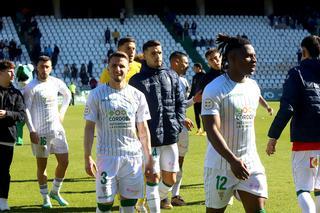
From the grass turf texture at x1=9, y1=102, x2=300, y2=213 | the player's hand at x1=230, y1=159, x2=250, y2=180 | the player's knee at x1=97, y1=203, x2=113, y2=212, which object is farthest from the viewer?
the grass turf texture at x1=9, y1=102, x2=300, y2=213

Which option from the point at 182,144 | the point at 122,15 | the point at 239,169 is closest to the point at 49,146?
the point at 182,144

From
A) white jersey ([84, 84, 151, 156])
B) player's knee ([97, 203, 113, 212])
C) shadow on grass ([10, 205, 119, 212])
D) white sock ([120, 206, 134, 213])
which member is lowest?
shadow on grass ([10, 205, 119, 212])

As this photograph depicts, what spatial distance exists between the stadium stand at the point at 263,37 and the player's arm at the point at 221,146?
1701 inches

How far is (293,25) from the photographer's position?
55312 mm

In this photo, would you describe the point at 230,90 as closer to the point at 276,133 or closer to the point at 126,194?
the point at 276,133

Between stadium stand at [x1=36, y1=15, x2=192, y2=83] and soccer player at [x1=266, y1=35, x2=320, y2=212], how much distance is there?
127 feet

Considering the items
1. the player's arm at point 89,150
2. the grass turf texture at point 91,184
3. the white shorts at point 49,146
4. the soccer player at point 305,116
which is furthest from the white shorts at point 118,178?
the white shorts at point 49,146

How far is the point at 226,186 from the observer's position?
622 cm

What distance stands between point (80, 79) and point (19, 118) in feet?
118

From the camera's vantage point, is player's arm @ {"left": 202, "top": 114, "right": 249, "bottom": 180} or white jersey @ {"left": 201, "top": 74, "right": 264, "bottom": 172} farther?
white jersey @ {"left": 201, "top": 74, "right": 264, "bottom": 172}

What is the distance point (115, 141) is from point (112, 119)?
8.6 inches

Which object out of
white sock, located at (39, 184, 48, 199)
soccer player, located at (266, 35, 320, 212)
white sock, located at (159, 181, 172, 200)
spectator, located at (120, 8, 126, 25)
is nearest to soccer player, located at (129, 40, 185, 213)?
white sock, located at (159, 181, 172, 200)

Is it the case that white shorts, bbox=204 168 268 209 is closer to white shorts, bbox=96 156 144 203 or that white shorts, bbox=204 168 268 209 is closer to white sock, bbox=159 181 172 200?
white shorts, bbox=96 156 144 203

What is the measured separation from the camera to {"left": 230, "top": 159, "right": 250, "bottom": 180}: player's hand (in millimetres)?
5910
